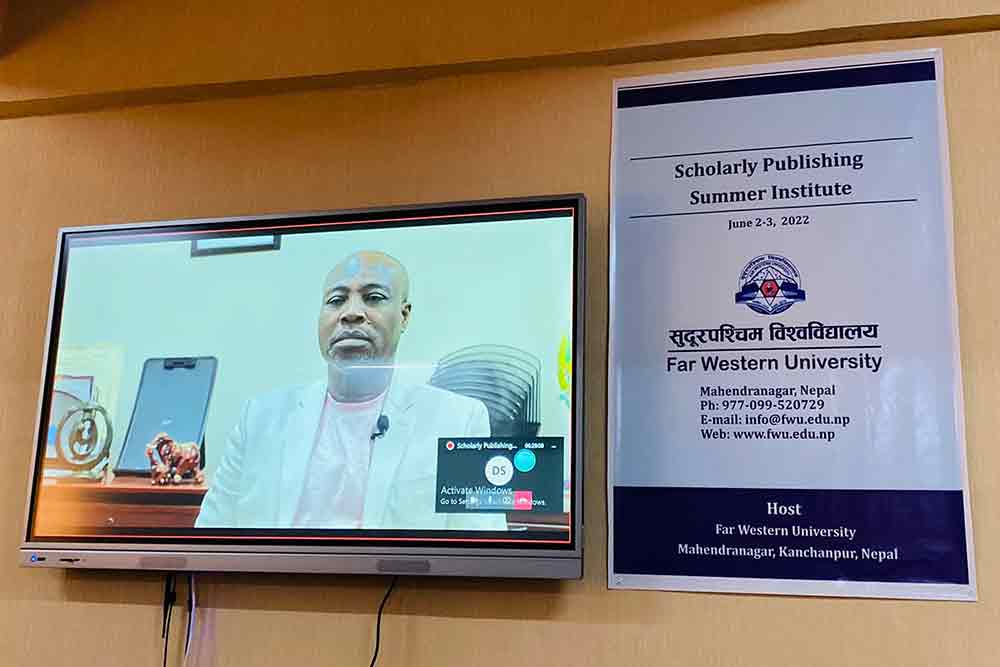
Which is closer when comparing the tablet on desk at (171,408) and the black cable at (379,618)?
the black cable at (379,618)

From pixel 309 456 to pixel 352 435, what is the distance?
0.34ft

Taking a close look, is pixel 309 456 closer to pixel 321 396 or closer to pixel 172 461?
pixel 321 396

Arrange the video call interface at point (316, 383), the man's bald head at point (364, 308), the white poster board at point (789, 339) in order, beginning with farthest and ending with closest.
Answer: the man's bald head at point (364, 308), the video call interface at point (316, 383), the white poster board at point (789, 339)

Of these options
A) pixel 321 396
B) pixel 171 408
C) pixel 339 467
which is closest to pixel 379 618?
pixel 339 467

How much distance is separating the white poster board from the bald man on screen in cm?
37

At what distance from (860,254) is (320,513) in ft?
3.98

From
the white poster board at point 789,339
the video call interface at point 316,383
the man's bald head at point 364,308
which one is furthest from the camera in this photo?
the man's bald head at point 364,308

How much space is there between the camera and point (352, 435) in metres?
2.05

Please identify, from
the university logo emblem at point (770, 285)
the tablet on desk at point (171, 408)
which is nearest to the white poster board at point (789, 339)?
the university logo emblem at point (770, 285)

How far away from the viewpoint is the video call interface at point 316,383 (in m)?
1.97

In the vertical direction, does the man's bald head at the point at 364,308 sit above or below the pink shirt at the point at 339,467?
above

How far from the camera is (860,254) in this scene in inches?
77.5

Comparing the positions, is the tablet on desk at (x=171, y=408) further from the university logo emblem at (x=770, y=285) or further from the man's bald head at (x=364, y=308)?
the university logo emblem at (x=770, y=285)

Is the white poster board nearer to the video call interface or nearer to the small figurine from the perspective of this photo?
the video call interface
